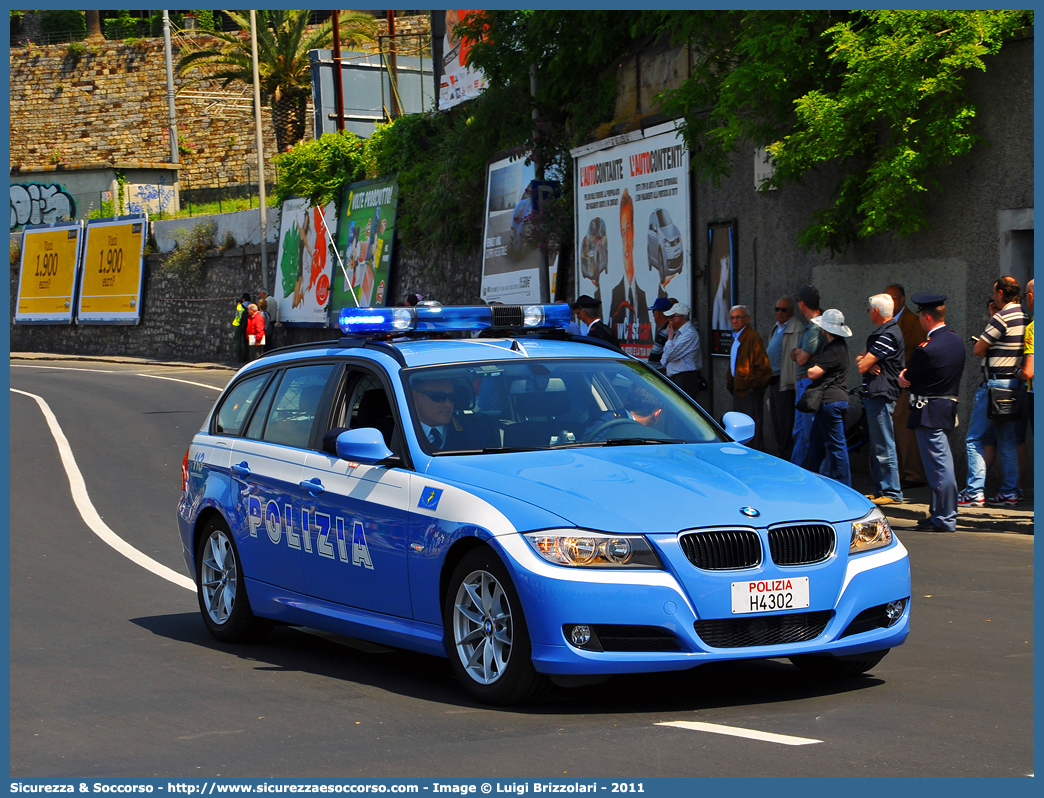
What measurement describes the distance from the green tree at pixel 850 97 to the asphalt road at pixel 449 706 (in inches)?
193

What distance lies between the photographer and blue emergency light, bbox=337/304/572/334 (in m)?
7.80

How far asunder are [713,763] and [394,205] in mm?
28702

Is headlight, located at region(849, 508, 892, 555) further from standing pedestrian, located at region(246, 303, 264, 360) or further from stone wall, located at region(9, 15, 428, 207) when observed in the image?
stone wall, located at region(9, 15, 428, 207)

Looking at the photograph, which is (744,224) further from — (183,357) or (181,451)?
(183,357)

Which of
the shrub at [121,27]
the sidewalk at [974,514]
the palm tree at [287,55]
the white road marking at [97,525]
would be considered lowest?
the white road marking at [97,525]

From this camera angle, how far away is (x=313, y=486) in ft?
23.5

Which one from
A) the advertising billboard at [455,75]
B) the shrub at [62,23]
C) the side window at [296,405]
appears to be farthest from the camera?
the shrub at [62,23]

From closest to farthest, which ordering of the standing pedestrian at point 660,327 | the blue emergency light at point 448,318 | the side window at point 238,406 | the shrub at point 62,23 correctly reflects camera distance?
the blue emergency light at point 448,318, the side window at point 238,406, the standing pedestrian at point 660,327, the shrub at point 62,23

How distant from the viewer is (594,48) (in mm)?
21609

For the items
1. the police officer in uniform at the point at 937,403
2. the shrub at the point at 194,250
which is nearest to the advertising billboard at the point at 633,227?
the police officer in uniform at the point at 937,403

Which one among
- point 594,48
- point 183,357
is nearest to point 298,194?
point 183,357

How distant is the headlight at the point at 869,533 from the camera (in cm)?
607

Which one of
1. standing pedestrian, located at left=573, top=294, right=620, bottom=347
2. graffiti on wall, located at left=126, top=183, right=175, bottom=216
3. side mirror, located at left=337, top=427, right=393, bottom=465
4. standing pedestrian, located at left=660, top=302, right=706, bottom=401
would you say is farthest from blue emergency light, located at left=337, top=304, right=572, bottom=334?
graffiti on wall, located at left=126, top=183, right=175, bottom=216

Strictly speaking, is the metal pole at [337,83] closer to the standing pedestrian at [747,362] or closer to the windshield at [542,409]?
the standing pedestrian at [747,362]
